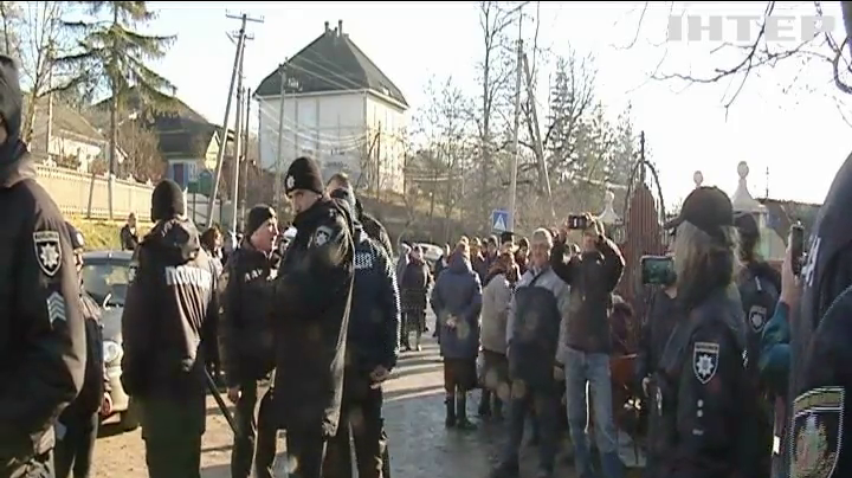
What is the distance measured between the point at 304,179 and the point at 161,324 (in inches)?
44.6

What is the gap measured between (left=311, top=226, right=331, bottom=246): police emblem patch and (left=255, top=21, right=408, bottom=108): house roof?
59863 millimetres

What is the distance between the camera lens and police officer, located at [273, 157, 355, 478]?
5.05 m

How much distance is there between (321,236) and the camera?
5.10m

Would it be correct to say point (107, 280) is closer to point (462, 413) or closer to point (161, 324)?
point (462, 413)

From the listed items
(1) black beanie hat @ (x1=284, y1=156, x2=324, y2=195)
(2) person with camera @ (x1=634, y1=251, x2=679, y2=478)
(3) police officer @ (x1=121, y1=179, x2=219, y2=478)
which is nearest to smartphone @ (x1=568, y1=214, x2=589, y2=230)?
(2) person with camera @ (x1=634, y1=251, x2=679, y2=478)

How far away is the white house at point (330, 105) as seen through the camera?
204 ft

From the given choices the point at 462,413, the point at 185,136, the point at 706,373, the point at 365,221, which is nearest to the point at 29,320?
the point at 706,373

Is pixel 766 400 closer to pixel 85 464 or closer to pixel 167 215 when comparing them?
pixel 167 215

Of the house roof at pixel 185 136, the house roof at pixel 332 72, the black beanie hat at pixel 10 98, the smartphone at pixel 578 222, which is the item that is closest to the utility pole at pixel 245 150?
the house roof at pixel 185 136

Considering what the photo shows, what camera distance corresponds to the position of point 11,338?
9.11 ft

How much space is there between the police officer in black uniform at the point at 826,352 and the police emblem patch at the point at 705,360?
1.68 metres

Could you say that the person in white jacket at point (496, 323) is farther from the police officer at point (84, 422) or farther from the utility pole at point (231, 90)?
the utility pole at point (231, 90)

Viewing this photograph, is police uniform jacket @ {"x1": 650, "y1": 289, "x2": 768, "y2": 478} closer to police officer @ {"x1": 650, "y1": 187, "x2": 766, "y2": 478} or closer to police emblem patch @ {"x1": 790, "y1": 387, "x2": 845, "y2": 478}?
police officer @ {"x1": 650, "y1": 187, "x2": 766, "y2": 478}

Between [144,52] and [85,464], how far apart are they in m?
35.2
